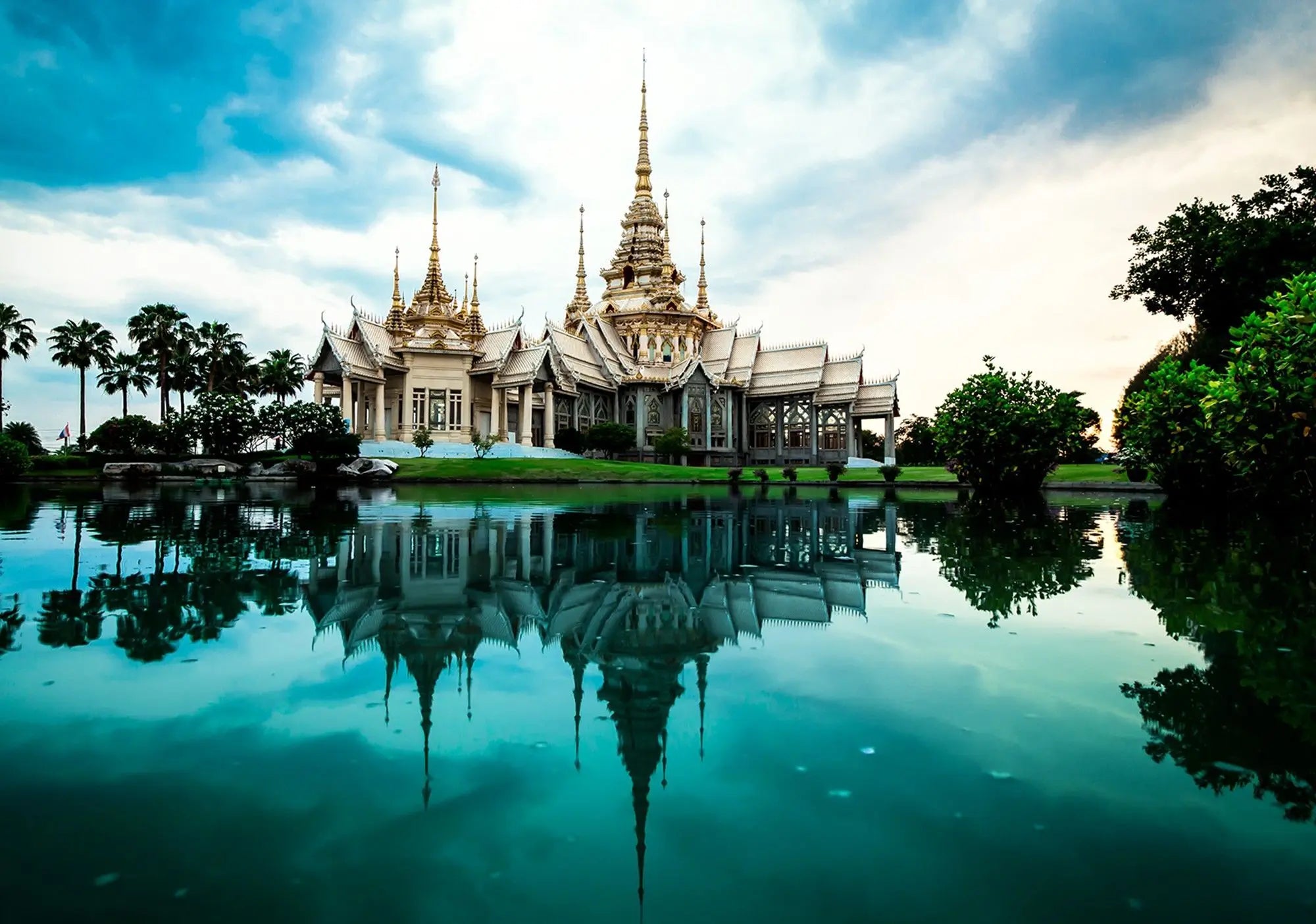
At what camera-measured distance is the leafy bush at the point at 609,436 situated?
4956 cm

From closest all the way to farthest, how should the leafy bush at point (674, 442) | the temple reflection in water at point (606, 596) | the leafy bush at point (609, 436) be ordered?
the temple reflection in water at point (606, 596) → the leafy bush at point (609, 436) → the leafy bush at point (674, 442)

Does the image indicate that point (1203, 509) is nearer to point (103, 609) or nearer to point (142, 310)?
point (103, 609)

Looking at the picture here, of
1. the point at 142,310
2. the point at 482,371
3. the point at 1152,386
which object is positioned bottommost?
the point at 1152,386

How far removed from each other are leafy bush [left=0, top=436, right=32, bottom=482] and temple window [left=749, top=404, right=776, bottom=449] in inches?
1670

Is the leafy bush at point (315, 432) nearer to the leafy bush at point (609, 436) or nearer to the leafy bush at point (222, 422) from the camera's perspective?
the leafy bush at point (222, 422)

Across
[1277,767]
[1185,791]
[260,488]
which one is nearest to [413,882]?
[1185,791]

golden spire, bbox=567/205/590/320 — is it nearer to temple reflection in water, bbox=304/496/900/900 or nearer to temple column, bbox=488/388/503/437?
temple column, bbox=488/388/503/437

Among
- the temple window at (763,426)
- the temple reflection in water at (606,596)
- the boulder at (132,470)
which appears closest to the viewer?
the temple reflection in water at (606,596)

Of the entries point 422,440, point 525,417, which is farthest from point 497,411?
point 422,440

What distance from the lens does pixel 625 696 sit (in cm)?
422

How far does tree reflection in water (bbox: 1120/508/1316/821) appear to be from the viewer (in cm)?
331

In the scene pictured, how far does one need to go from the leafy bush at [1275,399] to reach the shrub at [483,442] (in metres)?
34.2

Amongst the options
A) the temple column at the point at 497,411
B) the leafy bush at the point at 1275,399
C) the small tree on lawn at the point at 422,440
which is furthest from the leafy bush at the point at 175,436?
the leafy bush at the point at 1275,399

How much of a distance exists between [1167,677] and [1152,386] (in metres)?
20.4
